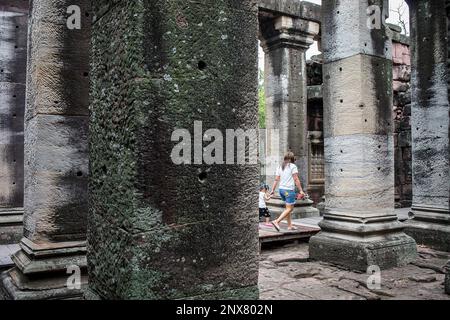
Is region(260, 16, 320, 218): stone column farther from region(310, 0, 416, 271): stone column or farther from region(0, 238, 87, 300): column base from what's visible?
region(0, 238, 87, 300): column base

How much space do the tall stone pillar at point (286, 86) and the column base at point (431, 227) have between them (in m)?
3.15

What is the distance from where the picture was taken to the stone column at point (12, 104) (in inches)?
238

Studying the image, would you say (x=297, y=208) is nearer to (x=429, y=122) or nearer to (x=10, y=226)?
(x=429, y=122)

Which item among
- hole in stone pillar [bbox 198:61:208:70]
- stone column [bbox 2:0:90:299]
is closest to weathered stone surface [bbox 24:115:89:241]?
stone column [bbox 2:0:90:299]

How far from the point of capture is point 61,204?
3283 mm

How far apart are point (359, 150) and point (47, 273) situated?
12.6 ft

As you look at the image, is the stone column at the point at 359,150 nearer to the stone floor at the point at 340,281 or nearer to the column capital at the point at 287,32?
the stone floor at the point at 340,281

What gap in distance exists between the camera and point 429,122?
646cm

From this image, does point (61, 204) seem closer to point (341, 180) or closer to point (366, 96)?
point (341, 180)

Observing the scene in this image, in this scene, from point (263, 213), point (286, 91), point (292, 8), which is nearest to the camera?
point (263, 213)

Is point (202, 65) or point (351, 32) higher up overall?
point (351, 32)

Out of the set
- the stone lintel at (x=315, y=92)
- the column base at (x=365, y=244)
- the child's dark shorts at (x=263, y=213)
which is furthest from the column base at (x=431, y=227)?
the stone lintel at (x=315, y=92)

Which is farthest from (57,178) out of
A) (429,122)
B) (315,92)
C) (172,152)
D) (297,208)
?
(315,92)

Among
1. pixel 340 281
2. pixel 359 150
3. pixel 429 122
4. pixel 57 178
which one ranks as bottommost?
pixel 340 281
